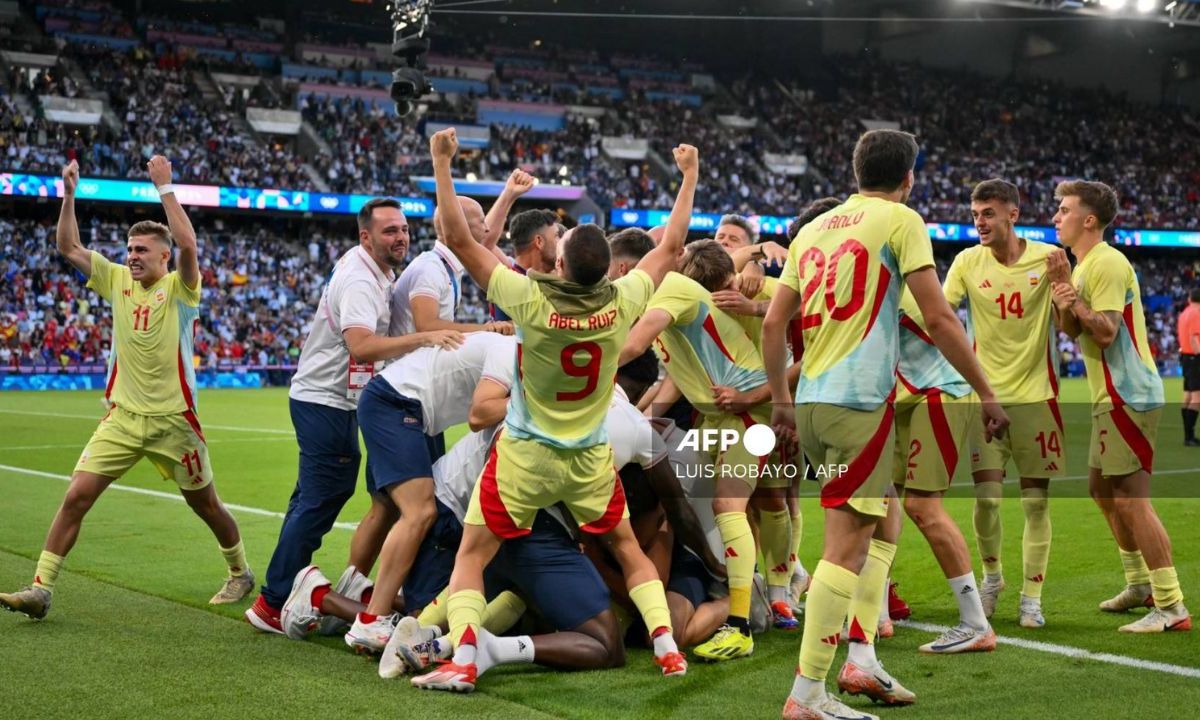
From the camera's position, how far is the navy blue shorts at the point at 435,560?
6051 millimetres

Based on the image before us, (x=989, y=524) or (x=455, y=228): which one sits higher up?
(x=455, y=228)

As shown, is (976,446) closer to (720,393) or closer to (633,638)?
(720,393)

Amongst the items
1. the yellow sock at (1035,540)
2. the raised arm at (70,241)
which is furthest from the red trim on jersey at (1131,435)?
the raised arm at (70,241)

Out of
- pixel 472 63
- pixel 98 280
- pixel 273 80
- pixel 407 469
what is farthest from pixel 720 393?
pixel 472 63

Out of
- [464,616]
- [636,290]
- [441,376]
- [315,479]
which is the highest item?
[636,290]

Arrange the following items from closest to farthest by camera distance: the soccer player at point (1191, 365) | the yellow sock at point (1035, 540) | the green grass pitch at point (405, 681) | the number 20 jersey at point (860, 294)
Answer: the number 20 jersey at point (860, 294) < the green grass pitch at point (405, 681) < the yellow sock at point (1035, 540) < the soccer player at point (1191, 365)

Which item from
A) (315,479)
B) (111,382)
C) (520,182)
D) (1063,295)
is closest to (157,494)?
(111,382)

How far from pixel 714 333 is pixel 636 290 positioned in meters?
1.20

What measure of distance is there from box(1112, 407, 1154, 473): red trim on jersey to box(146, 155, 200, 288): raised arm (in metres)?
5.11

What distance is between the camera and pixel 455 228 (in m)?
4.92

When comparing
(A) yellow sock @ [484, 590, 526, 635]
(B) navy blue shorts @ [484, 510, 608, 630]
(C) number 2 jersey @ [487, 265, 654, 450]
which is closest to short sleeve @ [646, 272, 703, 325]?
(C) number 2 jersey @ [487, 265, 654, 450]

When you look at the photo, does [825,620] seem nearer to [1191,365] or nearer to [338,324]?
[338,324]

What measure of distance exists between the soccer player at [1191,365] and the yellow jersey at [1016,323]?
488 inches

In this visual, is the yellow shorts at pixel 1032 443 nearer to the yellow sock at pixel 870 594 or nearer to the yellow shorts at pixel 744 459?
the yellow shorts at pixel 744 459
